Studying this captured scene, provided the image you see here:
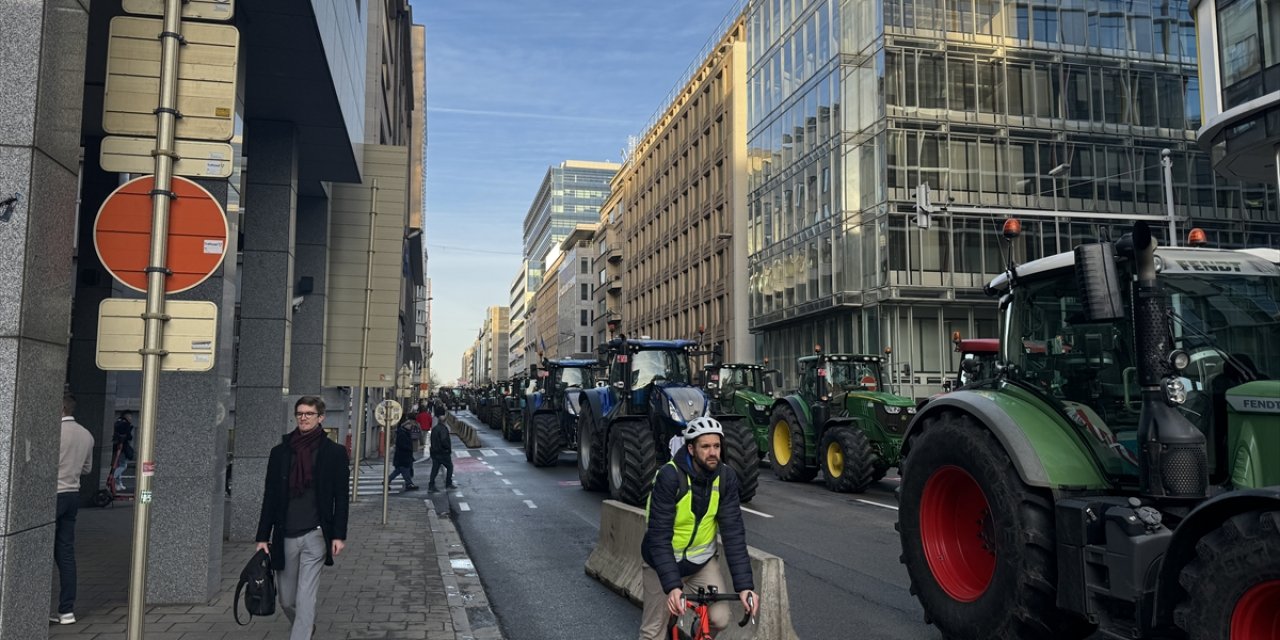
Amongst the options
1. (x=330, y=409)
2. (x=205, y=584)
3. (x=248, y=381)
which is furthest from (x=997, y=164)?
(x=205, y=584)

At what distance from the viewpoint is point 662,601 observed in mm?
4922

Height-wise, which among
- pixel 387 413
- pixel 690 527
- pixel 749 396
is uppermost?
pixel 749 396

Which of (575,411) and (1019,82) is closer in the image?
(575,411)

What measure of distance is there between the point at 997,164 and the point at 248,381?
101 ft

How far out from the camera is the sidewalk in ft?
23.1

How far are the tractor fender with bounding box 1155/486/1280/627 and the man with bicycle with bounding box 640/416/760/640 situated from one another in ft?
6.61

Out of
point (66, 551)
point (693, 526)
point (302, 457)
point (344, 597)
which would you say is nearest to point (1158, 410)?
point (693, 526)

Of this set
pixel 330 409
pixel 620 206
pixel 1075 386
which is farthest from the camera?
pixel 620 206

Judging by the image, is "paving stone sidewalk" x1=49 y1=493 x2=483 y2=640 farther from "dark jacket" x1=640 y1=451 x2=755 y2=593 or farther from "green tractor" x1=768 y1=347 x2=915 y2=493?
"green tractor" x1=768 y1=347 x2=915 y2=493

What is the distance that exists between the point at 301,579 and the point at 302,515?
1.40 ft

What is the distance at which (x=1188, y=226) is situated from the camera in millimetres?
35750

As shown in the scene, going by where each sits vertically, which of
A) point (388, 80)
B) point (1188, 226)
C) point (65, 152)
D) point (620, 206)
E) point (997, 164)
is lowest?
point (65, 152)

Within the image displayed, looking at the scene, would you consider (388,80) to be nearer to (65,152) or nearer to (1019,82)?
(1019,82)

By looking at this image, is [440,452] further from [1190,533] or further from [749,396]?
[1190,533]
